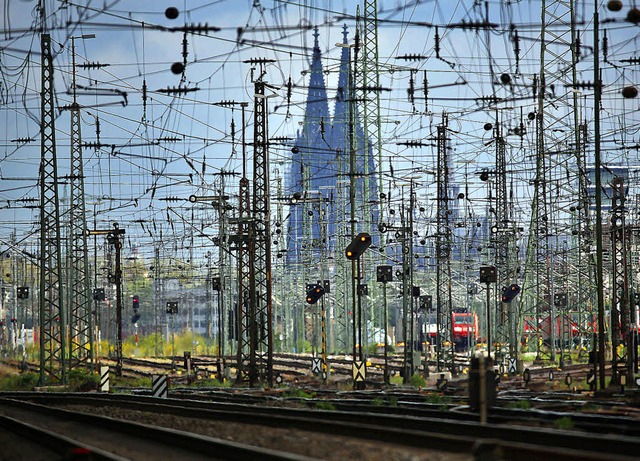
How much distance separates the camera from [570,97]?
139 feet

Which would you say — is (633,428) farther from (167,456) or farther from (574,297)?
(574,297)

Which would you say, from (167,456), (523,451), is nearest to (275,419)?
(167,456)

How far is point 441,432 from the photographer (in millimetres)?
17250

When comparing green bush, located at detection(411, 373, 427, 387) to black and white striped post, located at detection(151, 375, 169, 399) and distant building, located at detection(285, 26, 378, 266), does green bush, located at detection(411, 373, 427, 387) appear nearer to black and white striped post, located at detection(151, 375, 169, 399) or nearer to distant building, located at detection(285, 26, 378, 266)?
distant building, located at detection(285, 26, 378, 266)

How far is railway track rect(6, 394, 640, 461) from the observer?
12.6 m

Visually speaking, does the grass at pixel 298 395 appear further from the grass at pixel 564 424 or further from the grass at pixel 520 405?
the grass at pixel 564 424

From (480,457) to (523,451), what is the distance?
5.43 feet

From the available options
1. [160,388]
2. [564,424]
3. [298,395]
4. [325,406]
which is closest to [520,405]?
[325,406]

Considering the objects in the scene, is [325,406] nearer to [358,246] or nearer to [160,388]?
[358,246]

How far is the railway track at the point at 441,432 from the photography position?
1255 centimetres

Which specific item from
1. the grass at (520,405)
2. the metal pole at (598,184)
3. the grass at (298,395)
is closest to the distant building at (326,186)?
the metal pole at (598,184)

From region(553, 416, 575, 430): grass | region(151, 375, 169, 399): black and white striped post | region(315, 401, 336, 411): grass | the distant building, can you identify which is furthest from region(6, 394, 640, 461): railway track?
the distant building

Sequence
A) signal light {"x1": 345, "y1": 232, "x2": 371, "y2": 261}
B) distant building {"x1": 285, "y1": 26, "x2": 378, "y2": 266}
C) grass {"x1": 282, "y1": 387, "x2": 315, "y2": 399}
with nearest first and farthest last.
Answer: grass {"x1": 282, "y1": 387, "x2": 315, "y2": 399} → signal light {"x1": 345, "y1": 232, "x2": 371, "y2": 261} → distant building {"x1": 285, "y1": 26, "x2": 378, "y2": 266}

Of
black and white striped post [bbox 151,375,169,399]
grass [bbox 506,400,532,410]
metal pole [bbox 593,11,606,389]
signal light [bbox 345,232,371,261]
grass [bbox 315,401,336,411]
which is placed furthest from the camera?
signal light [bbox 345,232,371,261]
